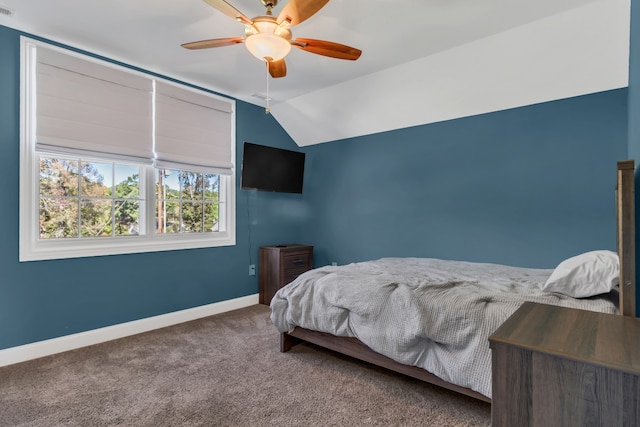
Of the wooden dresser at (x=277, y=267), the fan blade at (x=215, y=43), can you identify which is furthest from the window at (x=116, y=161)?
the fan blade at (x=215, y=43)

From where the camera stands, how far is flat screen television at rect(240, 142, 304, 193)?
12.8ft

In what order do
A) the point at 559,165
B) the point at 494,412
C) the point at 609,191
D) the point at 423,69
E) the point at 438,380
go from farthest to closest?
the point at 423,69
the point at 559,165
the point at 609,191
the point at 438,380
the point at 494,412

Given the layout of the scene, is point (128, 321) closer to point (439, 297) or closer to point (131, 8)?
point (131, 8)

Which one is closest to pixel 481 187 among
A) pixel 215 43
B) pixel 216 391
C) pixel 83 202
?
pixel 215 43

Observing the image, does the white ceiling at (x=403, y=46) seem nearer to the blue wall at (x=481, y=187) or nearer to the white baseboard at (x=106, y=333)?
the blue wall at (x=481, y=187)

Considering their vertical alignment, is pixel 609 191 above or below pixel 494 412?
above

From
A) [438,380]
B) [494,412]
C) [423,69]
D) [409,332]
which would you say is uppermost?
[423,69]

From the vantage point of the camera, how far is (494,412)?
0.94 m

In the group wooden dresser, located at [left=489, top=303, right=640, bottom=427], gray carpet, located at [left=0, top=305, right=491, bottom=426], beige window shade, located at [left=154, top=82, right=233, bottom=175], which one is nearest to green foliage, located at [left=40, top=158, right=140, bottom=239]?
beige window shade, located at [left=154, top=82, right=233, bottom=175]

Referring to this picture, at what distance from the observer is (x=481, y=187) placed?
3387 mm

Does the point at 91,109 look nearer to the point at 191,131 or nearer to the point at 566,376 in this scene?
the point at 191,131

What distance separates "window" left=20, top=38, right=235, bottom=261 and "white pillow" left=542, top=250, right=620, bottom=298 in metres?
3.28

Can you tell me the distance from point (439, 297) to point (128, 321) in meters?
2.86

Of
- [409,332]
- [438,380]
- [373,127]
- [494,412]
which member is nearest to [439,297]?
[409,332]
